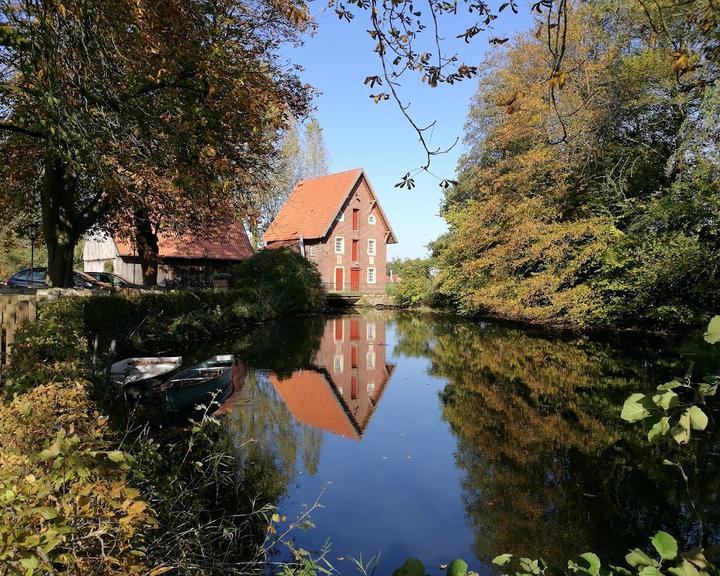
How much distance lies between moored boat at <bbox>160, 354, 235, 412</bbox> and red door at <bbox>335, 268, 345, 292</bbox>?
1258 inches

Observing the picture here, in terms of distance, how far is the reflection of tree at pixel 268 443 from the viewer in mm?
6871

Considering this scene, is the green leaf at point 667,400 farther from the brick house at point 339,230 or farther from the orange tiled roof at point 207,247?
the brick house at point 339,230

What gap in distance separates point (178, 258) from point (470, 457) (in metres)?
29.8

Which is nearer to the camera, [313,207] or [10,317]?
[10,317]

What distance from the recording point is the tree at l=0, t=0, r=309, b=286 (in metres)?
5.35

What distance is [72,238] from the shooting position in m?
15.0

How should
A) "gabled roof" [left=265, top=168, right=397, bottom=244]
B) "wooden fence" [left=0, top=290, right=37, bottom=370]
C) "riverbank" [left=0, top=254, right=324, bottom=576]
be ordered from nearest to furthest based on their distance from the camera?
"riverbank" [left=0, top=254, right=324, bottom=576] → "wooden fence" [left=0, top=290, right=37, bottom=370] → "gabled roof" [left=265, top=168, right=397, bottom=244]

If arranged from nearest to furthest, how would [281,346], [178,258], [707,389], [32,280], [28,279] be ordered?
[707,389], [281,346], [32,280], [28,279], [178,258]

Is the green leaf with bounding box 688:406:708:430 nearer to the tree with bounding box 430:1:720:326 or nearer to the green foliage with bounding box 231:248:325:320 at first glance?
the tree with bounding box 430:1:720:326

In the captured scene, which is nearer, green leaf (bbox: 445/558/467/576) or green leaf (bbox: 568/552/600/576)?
green leaf (bbox: 445/558/467/576)

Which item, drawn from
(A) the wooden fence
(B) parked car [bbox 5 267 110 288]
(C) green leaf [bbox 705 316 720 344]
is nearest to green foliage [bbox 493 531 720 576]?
(C) green leaf [bbox 705 316 720 344]

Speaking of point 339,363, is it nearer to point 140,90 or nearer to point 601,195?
point 140,90

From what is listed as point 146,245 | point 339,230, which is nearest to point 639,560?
point 146,245

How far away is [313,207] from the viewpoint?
43.2 meters
